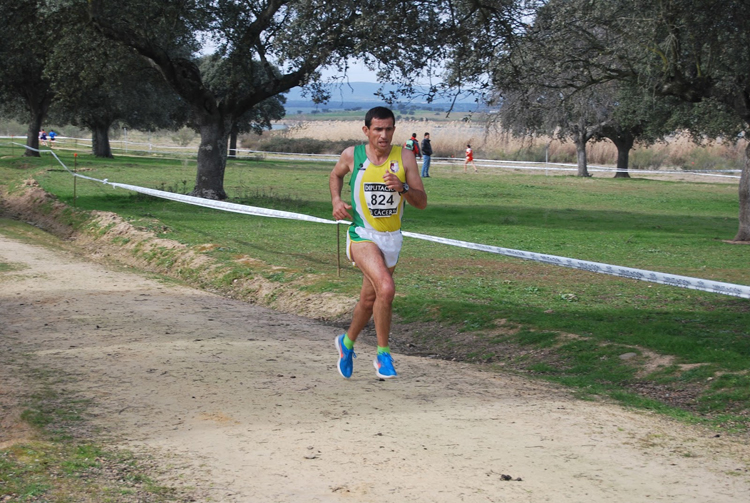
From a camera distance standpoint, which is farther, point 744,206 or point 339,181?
point 744,206

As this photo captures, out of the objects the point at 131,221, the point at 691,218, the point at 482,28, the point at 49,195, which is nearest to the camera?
the point at 482,28

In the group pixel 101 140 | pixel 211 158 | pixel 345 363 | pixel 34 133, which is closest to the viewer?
pixel 345 363

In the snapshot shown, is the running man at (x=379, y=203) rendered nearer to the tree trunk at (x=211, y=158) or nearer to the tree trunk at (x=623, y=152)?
the tree trunk at (x=211, y=158)

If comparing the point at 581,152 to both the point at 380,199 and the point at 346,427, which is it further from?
the point at 346,427

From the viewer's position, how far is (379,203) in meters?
6.83

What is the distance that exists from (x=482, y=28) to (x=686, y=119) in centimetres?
1900

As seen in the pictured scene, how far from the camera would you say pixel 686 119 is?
105ft

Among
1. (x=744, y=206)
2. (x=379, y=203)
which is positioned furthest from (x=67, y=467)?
(x=744, y=206)

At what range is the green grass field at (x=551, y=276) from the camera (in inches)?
321

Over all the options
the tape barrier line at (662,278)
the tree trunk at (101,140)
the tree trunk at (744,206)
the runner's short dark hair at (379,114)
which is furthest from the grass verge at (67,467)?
the tree trunk at (101,140)

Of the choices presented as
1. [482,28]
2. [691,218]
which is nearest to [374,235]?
[482,28]

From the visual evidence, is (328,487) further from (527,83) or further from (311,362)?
(527,83)

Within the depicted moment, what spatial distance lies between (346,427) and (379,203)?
1.83 m

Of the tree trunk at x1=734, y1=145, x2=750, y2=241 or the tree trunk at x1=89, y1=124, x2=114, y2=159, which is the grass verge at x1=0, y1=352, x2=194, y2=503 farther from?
the tree trunk at x1=89, y1=124, x2=114, y2=159
